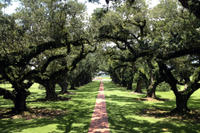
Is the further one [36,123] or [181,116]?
[181,116]

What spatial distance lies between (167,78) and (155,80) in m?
9.75

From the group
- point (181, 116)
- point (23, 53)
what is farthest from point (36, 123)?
point (181, 116)

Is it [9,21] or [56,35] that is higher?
[9,21]

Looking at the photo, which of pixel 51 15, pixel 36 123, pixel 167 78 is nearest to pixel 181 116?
pixel 167 78

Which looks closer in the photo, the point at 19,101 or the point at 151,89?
the point at 19,101

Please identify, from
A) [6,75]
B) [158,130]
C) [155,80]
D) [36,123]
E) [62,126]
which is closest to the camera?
[158,130]

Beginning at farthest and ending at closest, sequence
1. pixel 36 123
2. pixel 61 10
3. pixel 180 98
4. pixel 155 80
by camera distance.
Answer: pixel 155 80 → pixel 180 98 → pixel 61 10 → pixel 36 123

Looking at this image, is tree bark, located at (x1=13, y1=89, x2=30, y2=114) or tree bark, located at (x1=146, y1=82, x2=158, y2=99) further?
tree bark, located at (x1=146, y1=82, x2=158, y2=99)

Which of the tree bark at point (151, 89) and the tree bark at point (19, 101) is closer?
the tree bark at point (19, 101)

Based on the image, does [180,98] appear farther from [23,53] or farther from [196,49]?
[23,53]

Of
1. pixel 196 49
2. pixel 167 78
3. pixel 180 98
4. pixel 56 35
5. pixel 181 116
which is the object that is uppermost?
pixel 56 35

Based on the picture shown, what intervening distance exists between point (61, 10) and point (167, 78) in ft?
33.7

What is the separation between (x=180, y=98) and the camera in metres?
14.9

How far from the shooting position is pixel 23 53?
14422 millimetres
